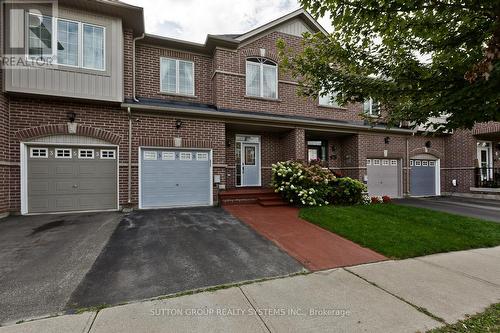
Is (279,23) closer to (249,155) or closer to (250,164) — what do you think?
(249,155)

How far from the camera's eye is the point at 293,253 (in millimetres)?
4316

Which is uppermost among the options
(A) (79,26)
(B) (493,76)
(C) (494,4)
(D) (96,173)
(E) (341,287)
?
(A) (79,26)

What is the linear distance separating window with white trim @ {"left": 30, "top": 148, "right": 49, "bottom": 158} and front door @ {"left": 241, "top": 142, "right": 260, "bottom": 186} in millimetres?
6830

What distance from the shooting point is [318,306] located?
105 inches

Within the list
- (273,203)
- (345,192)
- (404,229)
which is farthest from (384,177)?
(404,229)

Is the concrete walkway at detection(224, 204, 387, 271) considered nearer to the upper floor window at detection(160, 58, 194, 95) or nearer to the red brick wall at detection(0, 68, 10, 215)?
the upper floor window at detection(160, 58, 194, 95)

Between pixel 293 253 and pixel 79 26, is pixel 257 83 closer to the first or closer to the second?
pixel 79 26

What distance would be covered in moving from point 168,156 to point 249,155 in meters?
3.71

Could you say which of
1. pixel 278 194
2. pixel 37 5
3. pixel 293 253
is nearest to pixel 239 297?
pixel 293 253

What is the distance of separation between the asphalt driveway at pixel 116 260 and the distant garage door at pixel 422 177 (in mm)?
11033

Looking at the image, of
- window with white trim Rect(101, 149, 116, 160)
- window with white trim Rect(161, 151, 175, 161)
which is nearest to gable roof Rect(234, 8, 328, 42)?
window with white trim Rect(161, 151, 175, 161)

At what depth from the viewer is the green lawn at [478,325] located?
2.30 metres

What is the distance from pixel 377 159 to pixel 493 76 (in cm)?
982

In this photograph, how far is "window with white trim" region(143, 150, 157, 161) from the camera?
8.17 m
